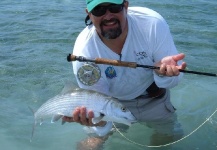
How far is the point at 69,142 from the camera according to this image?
198 inches

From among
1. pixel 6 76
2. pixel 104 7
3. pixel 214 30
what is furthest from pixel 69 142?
pixel 214 30

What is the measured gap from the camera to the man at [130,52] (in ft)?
12.9

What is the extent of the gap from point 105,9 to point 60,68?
11.2 ft

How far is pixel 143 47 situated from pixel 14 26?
20.9 feet

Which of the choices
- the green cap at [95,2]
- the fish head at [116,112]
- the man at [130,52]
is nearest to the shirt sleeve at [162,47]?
the man at [130,52]

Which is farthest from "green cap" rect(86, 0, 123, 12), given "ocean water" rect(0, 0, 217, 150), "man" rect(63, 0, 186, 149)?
"ocean water" rect(0, 0, 217, 150)

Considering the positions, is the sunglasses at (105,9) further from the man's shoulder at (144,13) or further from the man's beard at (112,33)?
the man's shoulder at (144,13)

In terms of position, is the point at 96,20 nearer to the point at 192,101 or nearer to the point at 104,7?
the point at 104,7

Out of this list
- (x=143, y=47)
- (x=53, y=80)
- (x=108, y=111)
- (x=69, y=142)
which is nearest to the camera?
(x=108, y=111)

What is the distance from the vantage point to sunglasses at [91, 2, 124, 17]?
389cm

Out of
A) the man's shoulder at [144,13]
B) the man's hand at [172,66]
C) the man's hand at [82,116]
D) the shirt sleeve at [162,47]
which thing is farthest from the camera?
the man's shoulder at [144,13]

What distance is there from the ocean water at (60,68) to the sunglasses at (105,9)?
72.8 inches

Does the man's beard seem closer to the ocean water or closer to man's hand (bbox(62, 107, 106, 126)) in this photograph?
man's hand (bbox(62, 107, 106, 126))

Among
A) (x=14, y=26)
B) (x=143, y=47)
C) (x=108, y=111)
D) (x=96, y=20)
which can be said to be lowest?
(x=14, y=26)
